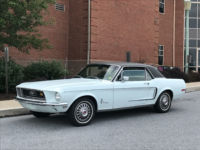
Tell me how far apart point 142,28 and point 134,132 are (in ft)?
56.3

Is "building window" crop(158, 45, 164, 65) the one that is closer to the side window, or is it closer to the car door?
the car door

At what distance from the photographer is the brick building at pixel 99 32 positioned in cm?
1881

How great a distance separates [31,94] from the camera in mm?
6688

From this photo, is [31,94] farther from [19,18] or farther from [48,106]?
[19,18]

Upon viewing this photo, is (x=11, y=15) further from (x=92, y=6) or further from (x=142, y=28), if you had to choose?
(x=142, y=28)

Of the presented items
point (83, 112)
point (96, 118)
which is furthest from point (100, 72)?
point (83, 112)

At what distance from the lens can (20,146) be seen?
5125 mm

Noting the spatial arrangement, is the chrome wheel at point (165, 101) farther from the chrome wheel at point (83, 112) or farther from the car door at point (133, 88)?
the chrome wheel at point (83, 112)

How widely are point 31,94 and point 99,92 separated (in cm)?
166

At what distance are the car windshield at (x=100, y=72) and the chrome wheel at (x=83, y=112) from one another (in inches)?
40.5

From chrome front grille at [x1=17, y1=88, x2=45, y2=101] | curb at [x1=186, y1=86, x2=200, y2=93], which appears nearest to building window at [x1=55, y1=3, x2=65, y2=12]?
curb at [x1=186, y1=86, x2=200, y2=93]

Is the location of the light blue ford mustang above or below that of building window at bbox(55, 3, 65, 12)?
below

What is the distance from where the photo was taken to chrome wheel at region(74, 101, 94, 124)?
6.57 m

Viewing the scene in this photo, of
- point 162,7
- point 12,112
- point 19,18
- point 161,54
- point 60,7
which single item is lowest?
point 12,112
